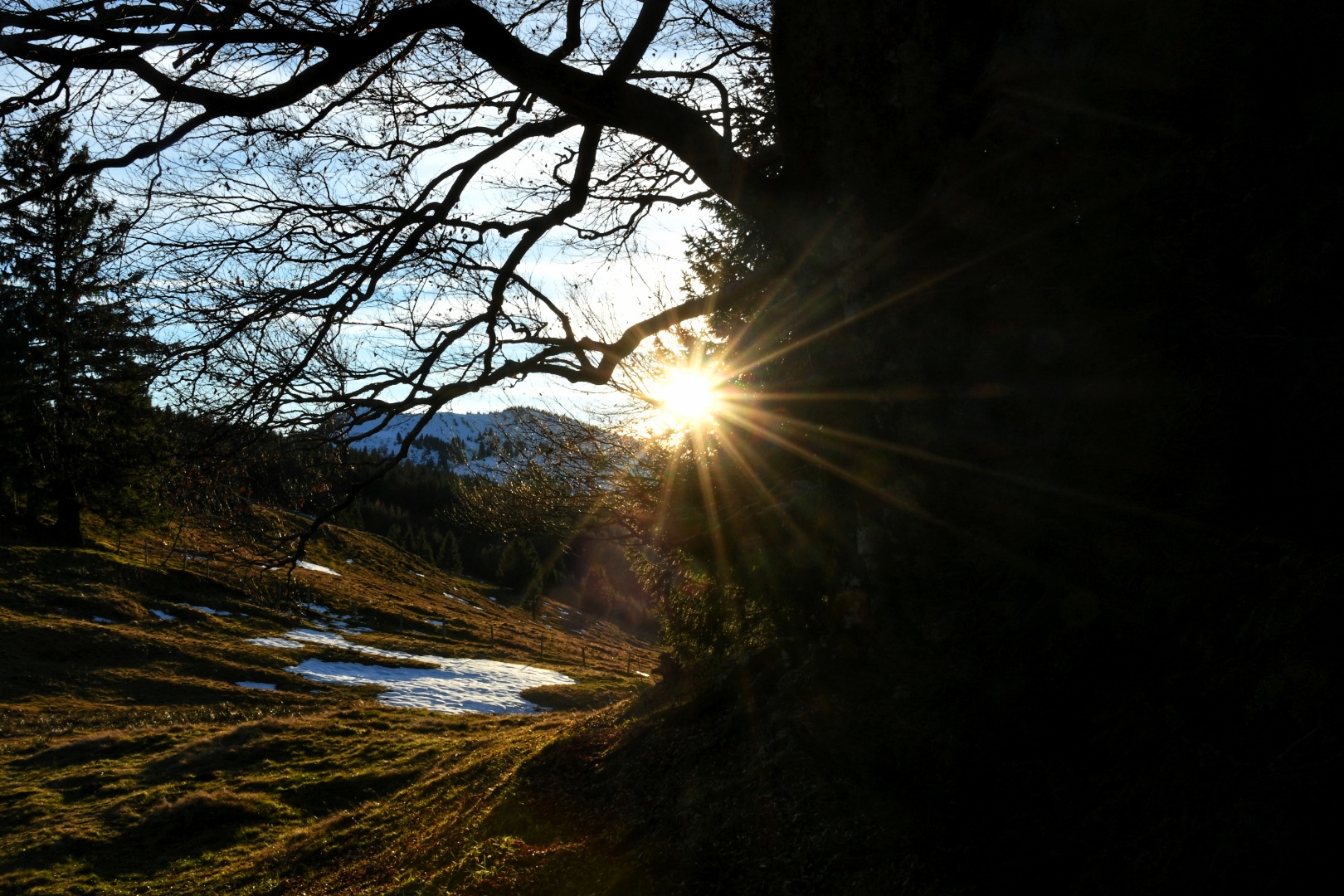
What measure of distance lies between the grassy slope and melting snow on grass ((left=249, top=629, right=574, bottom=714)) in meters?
1.20

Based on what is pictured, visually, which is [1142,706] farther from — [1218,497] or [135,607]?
[135,607]

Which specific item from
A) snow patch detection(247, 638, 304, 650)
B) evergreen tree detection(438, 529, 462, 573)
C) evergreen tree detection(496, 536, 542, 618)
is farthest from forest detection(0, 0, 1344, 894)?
evergreen tree detection(438, 529, 462, 573)

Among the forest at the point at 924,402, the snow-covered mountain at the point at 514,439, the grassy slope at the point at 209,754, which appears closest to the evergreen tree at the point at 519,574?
the grassy slope at the point at 209,754

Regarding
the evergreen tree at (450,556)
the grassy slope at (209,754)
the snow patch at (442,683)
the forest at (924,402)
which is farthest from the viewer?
the evergreen tree at (450,556)

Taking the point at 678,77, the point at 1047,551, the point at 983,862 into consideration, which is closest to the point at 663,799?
the point at 983,862

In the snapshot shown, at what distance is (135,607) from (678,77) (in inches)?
1252

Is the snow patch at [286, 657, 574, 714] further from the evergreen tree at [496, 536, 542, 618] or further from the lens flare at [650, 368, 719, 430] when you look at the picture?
the lens flare at [650, 368, 719, 430]

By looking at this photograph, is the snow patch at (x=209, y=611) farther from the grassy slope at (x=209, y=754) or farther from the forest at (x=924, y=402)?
the forest at (x=924, y=402)

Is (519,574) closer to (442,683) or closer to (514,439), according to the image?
(442,683)

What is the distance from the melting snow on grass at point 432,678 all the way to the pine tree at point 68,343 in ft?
74.5

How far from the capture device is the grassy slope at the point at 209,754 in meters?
7.91

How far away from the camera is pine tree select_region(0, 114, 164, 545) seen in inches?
172

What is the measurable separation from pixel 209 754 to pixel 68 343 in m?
14.4

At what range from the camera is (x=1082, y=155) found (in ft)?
10.8
